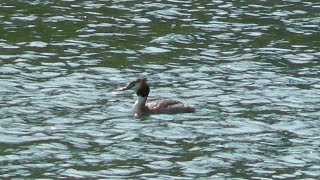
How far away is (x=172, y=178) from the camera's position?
18047 millimetres

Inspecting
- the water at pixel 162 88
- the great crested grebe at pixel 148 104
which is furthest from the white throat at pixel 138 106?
the water at pixel 162 88

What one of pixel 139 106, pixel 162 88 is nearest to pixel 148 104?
pixel 139 106

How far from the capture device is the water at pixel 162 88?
19.0m

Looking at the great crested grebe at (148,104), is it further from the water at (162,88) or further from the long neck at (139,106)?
the water at (162,88)

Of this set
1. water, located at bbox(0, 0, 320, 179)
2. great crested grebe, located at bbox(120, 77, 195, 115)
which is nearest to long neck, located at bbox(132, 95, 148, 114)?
great crested grebe, located at bbox(120, 77, 195, 115)

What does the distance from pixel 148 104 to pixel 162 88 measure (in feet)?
4.32

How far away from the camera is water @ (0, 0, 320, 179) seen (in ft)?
62.3

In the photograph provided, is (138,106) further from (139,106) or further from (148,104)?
(148,104)

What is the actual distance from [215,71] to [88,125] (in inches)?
182

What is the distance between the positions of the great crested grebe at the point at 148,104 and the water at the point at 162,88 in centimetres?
20

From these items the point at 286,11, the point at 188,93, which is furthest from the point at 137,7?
the point at 188,93

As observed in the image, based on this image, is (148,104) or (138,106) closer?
(138,106)

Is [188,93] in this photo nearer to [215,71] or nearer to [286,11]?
[215,71]

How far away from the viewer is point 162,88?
24.2m
